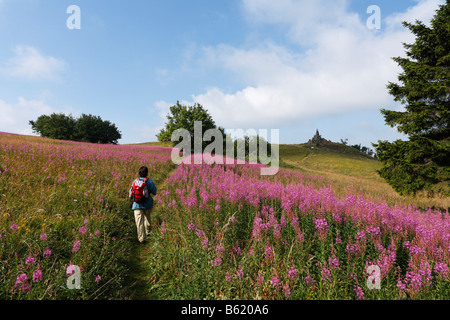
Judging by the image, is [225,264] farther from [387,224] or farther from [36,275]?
[387,224]

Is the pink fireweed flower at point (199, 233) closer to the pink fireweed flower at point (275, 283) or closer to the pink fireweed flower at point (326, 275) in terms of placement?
the pink fireweed flower at point (275, 283)

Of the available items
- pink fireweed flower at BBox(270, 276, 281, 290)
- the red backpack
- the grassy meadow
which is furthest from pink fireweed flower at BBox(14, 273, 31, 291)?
pink fireweed flower at BBox(270, 276, 281, 290)

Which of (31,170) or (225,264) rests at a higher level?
(31,170)

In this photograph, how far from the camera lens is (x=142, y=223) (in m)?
5.46

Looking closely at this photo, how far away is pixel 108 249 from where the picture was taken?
4.16m

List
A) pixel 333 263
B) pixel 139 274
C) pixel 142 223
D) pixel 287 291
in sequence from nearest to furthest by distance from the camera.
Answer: pixel 287 291, pixel 333 263, pixel 139 274, pixel 142 223

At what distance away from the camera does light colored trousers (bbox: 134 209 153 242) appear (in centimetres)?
536

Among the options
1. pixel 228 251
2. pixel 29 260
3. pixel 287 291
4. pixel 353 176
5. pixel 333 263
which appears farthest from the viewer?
pixel 353 176

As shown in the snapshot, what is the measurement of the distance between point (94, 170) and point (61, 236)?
6.10 m

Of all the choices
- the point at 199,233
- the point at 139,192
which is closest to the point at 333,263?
the point at 199,233

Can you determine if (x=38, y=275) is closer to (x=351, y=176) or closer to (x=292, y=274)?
(x=292, y=274)

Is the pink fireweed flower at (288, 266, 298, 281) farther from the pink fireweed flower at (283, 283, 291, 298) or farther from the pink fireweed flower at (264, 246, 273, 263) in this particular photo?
the pink fireweed flower at (264, 246, 273, 263)
